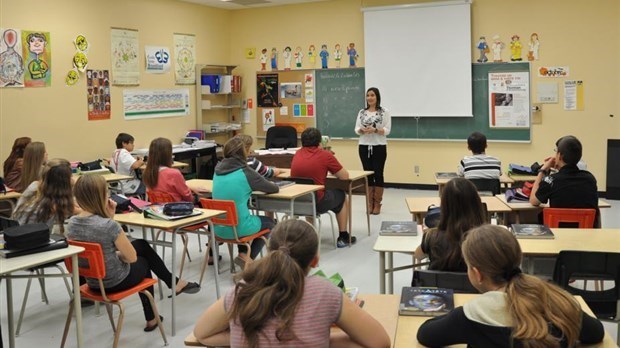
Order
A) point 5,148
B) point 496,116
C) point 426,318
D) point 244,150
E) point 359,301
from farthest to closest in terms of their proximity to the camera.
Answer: point 496,116
point 5,148
point 244,150
point 359,301
point 426,318

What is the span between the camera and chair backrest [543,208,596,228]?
4.18m

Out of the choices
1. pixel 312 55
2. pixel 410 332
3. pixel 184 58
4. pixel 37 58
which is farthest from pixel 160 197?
pixel 312 55

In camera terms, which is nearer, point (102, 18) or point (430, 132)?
point (102, 18)

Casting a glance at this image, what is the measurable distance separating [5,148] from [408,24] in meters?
5.60

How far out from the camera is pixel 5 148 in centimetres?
701

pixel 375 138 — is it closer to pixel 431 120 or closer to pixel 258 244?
pixel 431 120

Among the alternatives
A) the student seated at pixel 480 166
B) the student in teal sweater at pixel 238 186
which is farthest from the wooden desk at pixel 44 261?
the student seated at pixel 480 166

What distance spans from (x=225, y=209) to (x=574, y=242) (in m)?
2.57

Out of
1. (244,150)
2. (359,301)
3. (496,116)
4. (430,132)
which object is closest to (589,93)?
(496,116)

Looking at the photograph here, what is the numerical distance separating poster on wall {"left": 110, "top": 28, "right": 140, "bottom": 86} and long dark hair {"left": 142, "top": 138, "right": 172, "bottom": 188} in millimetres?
3586

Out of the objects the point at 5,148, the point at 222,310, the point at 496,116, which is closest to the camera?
the point at 222,310

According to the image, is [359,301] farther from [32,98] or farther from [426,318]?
[32,98]

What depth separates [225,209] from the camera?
16.2 feet

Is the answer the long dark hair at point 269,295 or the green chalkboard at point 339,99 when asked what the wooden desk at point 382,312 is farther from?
the green chalkboard at point 339,99
